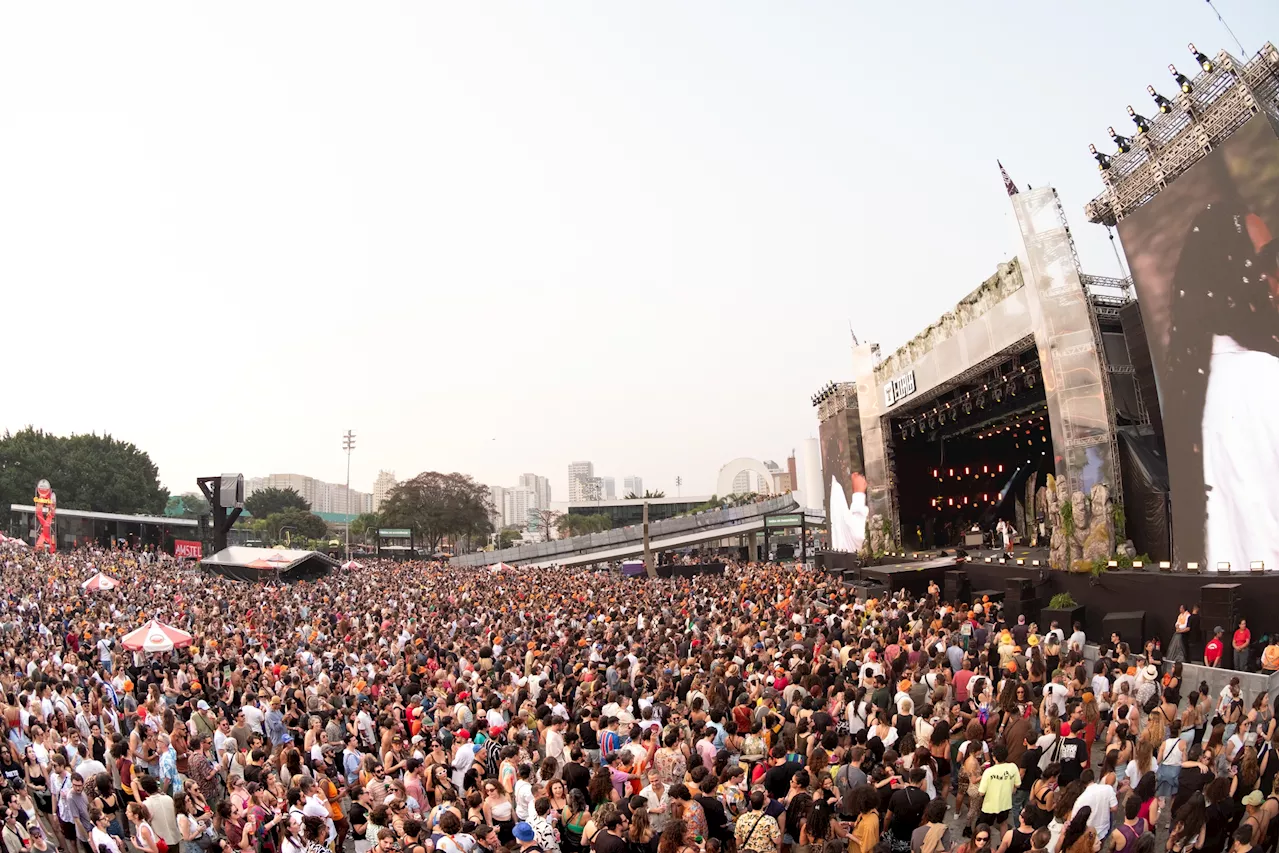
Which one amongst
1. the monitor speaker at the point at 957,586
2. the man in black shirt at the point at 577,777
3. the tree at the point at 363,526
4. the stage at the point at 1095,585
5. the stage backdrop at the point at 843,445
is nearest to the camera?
the man in black shirt at the point at 577,777

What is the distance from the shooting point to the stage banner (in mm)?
19953

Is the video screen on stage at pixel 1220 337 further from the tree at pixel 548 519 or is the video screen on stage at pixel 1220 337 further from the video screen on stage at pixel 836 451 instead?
the tree at pixel 548 519

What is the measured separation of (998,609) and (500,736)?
13416 mm

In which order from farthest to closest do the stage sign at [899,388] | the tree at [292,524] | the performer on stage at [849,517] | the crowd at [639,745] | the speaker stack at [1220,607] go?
the tree at [292,524] → the performer on stage at [849,517] → the stage sign at [899,388] → the speaker stack at [1220,607] → the crowd at [639,745]

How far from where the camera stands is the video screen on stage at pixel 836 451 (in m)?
34.1

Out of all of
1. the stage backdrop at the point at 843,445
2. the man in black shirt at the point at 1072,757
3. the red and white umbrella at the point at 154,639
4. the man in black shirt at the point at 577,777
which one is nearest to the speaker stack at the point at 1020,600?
the man in black shirt at the point at 1072,757

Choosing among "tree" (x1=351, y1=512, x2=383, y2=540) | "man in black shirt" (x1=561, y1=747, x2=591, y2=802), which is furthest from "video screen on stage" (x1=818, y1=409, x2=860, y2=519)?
"tree" (x1=351, y1=512, x2=383, y2=540)

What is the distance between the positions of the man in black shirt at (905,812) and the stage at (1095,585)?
11040mm

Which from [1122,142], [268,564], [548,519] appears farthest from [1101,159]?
[548,519]

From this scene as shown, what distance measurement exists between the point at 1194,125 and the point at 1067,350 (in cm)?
512

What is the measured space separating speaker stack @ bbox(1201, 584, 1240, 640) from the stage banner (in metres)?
4.90

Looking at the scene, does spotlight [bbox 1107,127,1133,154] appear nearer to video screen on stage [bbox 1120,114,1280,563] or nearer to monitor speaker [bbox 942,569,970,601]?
video screen on stage [bbox 1120,114,1280,563]

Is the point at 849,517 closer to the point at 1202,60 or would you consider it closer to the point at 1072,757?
the point at 1202,60

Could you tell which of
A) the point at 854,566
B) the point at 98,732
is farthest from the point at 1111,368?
the point at 98,732
